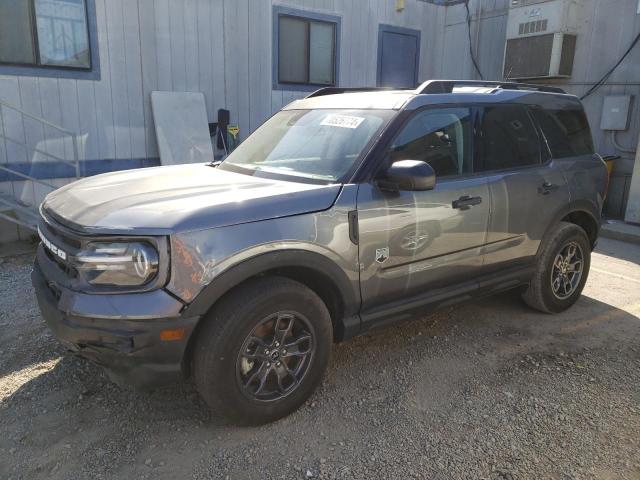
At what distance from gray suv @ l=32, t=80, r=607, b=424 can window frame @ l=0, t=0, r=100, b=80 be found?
12.5ft

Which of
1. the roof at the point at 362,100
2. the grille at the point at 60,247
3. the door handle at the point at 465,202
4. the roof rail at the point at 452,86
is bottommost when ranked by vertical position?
the grille at the point at 60,247

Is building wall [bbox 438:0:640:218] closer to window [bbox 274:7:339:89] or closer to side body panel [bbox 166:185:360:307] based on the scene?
window [bbox 274:7:339:89]

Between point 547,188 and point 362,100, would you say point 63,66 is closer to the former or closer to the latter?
point 362,100

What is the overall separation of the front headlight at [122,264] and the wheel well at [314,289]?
37 centimetres

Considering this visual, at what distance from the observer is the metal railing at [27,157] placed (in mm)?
5938

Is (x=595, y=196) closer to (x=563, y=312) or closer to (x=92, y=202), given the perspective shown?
(x=563, y=312)

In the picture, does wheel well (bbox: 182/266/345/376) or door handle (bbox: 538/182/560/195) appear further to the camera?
door handle (bbox: 538/182/560/195)

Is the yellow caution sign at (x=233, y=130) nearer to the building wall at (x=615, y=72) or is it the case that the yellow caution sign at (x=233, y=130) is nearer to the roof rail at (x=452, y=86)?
the roof rail at (x=452, y=86)

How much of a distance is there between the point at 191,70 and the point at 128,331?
20.0 ft

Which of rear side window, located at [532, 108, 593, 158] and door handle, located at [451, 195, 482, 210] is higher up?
rear side window, located at [532, 108, 593, 158]

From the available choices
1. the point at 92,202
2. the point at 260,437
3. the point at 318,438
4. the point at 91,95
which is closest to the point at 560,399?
the point at 318,438

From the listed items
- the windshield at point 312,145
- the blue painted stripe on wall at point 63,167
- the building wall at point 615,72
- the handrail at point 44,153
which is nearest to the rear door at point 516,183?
the windshield at point 312,145

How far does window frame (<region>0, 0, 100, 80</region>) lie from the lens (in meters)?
6.35

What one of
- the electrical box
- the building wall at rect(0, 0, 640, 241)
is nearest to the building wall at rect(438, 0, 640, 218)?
the building wall at rect(0, 0, 640, 241)
